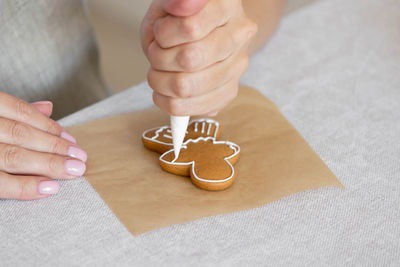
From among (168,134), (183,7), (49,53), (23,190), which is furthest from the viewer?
(49,53)

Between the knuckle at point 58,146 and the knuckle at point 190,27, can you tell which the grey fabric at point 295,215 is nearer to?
the knuckle at point 58,146

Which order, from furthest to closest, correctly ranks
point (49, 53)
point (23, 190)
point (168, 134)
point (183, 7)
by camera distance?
point (49, 53) → point (168, 134) → point (23, 190) → point (183, 7)

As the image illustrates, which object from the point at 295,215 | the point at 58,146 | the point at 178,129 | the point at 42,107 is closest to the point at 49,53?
the point at 42,107

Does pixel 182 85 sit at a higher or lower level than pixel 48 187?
higher

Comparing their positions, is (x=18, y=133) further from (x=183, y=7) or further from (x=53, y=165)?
(x=183, y=7)

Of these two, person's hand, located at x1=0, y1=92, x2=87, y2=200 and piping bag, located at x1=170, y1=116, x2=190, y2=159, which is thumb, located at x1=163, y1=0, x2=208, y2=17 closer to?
piping bag, located at x1=170, y1=116, x2=190, y2=159

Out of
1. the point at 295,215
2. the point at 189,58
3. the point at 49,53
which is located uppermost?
the point at 189,58

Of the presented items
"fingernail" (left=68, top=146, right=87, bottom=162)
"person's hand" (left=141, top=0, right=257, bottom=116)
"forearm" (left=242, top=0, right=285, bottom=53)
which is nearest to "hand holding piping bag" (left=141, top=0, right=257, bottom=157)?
"person's hand" (left=141, top=0, right=257, bottom=116)
